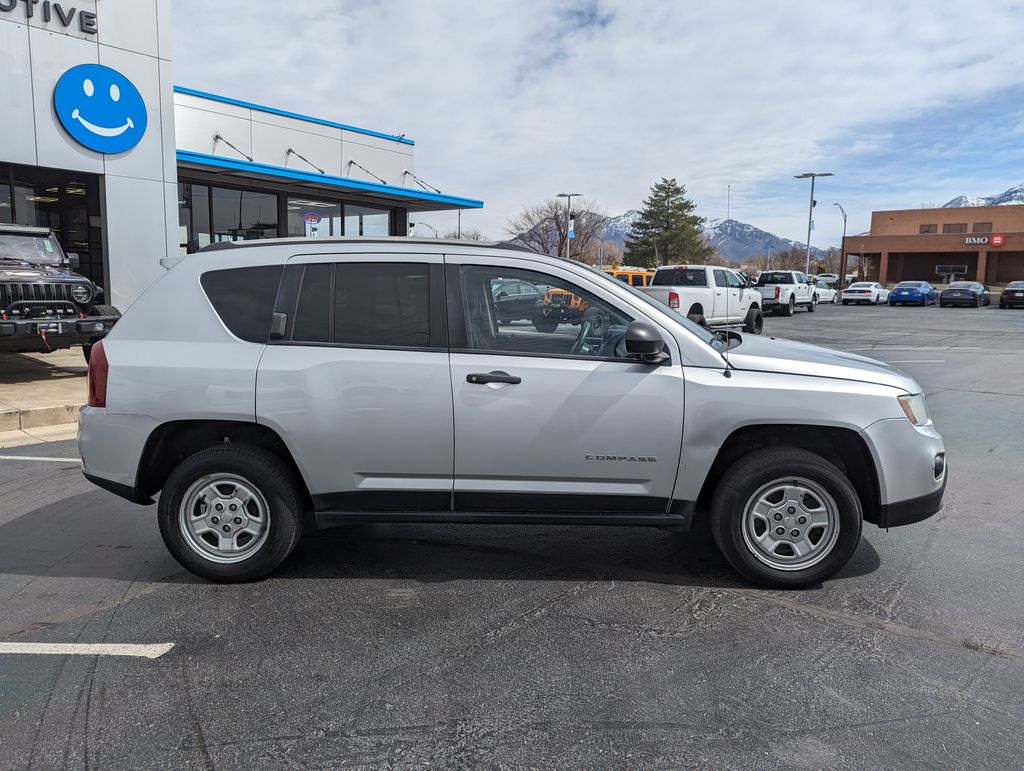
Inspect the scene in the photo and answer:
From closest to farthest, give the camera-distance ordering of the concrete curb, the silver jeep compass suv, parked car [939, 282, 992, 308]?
the silver jeep compass suv < the concrete curb < parked car [939, 282, 992, 308]

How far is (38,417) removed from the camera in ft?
28.1

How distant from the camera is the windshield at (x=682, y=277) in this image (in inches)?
870

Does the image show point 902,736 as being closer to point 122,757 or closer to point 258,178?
point 122,757

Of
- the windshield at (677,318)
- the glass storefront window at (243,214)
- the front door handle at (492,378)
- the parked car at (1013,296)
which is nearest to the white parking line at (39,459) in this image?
the front door handle at (492,378)

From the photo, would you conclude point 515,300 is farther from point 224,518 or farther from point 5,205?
point 5,205

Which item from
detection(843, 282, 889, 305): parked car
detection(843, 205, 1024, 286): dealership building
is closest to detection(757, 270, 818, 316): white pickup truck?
detection(843, 282, 889, 305): parked car

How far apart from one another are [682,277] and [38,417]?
17.6 m

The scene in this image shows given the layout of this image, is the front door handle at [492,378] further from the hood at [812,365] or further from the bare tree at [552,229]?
the bare tree at [552,229]

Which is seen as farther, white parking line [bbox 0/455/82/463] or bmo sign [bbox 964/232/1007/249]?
bmo sign [bbox 964/232/1007/249]

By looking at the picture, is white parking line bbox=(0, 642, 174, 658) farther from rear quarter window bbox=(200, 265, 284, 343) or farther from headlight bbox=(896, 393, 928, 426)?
headlight bbox=(896, 393, 928, 426)

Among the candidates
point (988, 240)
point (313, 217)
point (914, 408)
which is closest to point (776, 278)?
point (313, 217)

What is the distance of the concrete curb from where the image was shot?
8328 millimetres

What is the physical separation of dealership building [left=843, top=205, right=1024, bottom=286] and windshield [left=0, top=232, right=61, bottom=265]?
66.7 m

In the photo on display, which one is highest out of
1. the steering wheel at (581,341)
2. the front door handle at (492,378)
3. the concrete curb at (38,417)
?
the steering wheel at (581,341)
